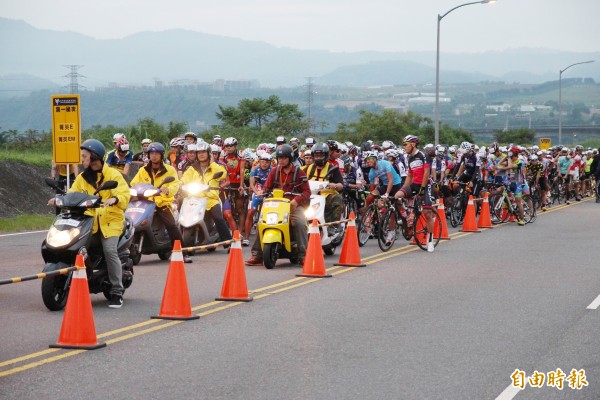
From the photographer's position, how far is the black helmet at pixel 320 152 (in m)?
19.2

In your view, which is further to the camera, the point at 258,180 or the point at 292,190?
the point at 258,180

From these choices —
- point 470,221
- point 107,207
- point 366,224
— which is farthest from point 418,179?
point 107,207

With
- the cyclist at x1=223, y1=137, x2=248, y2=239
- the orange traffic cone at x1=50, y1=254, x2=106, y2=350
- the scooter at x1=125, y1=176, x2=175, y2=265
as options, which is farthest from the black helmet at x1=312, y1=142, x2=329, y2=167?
the orange traffic cone at x1=50, y1=254, x2=106, y2=350

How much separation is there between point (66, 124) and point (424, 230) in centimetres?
770

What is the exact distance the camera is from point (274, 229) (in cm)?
1706

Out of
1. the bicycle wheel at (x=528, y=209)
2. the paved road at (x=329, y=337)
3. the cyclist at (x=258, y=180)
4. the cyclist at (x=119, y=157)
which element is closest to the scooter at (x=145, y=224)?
the paved road at (x=329, y=337)

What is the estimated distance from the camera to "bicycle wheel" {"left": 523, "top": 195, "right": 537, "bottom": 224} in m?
29.0

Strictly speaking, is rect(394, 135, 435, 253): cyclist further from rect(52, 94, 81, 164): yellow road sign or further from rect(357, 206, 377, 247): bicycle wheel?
rect(52, 94, 81, 164): yellow road sign

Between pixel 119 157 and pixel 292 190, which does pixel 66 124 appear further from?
pixel 292 190

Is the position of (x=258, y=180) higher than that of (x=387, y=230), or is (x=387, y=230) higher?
(x=258, y=180)

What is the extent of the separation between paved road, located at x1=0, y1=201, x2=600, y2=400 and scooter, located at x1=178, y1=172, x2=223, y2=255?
1154mm

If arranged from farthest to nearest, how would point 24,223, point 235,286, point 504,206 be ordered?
point 504,206 < point 24,223 < point 235,286

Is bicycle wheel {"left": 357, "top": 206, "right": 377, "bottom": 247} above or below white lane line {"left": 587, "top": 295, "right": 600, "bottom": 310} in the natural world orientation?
above

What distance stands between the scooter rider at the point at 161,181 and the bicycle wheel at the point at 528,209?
13860 millimetres
